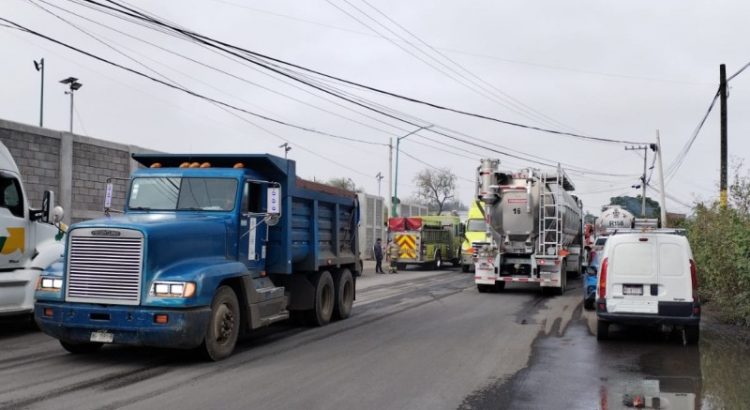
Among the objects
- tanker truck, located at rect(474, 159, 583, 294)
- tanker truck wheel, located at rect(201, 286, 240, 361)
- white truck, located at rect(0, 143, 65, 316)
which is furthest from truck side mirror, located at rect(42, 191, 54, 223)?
tanker truck, located at rect(474, 159, 583, 294)

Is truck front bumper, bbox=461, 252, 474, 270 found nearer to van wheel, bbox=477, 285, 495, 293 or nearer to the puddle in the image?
van wheel, bbox=477, 285, 495, 293

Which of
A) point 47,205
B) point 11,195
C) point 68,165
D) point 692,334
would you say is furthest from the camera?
point 68,165

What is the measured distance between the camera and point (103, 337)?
8.30m

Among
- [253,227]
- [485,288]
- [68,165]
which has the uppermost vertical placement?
[68,165]

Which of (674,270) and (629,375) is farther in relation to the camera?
(674,270)

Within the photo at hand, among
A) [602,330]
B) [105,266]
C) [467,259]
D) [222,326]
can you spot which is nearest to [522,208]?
[602,330]

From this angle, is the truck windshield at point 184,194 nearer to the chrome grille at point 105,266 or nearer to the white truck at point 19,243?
the chrome grille at point 105,266

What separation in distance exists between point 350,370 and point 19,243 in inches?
260

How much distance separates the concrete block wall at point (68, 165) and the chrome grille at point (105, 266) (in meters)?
8.47

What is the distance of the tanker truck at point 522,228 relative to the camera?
2000 centimetres

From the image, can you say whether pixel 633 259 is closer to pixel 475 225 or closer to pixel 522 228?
pixel 522 228

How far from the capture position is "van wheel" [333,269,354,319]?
13617mm

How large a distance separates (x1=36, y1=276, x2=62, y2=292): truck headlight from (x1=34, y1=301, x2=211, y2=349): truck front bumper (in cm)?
20

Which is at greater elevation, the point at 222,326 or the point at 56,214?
the point at 56,214
